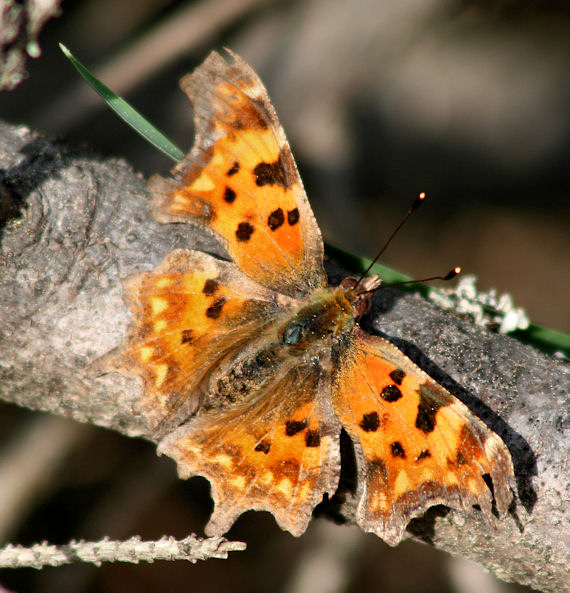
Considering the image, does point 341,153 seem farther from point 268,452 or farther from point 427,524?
point 427,524

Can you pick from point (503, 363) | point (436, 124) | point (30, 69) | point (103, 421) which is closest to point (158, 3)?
point (30, 69)

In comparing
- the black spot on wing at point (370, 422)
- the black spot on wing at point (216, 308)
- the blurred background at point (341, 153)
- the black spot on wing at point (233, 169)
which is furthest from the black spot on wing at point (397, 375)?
the blurred background at point (341, 153)

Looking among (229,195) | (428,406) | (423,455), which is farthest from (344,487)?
(229,195)

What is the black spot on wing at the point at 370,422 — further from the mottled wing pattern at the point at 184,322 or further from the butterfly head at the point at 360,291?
the mottled wing pattern at the point at 184,322

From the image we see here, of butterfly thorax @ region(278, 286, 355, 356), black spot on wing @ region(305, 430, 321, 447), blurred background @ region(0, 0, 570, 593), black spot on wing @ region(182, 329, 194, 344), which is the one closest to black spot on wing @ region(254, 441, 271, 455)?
black spot on wing @ region(305, 430, 321, 447)

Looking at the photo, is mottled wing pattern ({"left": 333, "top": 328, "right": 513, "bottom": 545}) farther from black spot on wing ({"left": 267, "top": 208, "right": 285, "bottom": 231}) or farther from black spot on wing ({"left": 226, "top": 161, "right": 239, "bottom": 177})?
black spot on wing ({"left": 226, "top": 161, "right": 239, "bottom": 177})

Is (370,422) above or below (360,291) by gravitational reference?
below

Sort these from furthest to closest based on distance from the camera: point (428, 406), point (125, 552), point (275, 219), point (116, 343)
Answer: point (275, 219)
point (116, 343)
point (428, 406)
point (125, 552)
